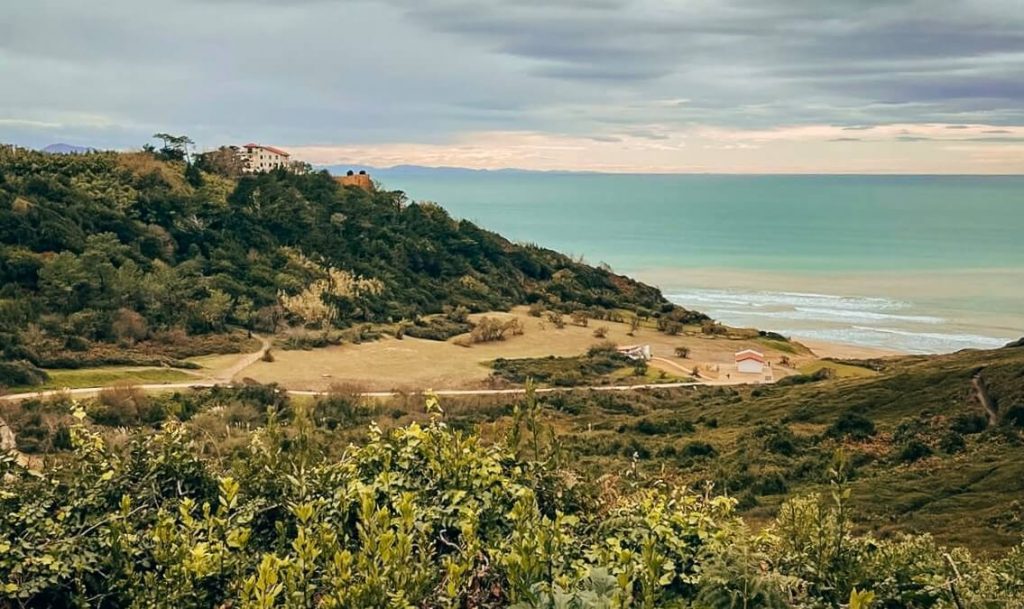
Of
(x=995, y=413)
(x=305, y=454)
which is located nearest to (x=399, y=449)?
(x=305, y=454)

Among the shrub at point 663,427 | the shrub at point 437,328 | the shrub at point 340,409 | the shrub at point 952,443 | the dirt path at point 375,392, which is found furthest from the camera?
the shrub at point 437,328

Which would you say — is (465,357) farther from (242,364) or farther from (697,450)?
(697,450)

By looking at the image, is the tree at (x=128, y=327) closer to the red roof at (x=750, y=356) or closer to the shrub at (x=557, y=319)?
the shrub at (x=557, y=319)

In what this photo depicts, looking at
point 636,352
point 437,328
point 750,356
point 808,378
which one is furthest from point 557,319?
point 808,378

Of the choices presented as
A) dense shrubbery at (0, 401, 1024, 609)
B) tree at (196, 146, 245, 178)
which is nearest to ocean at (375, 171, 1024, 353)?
tree at (196, 146, 245, 178)

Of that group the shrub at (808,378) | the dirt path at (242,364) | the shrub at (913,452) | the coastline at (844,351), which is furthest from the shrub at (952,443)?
the dirt path at (242,364)

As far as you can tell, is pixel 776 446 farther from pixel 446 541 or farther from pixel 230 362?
pixel 230 362
